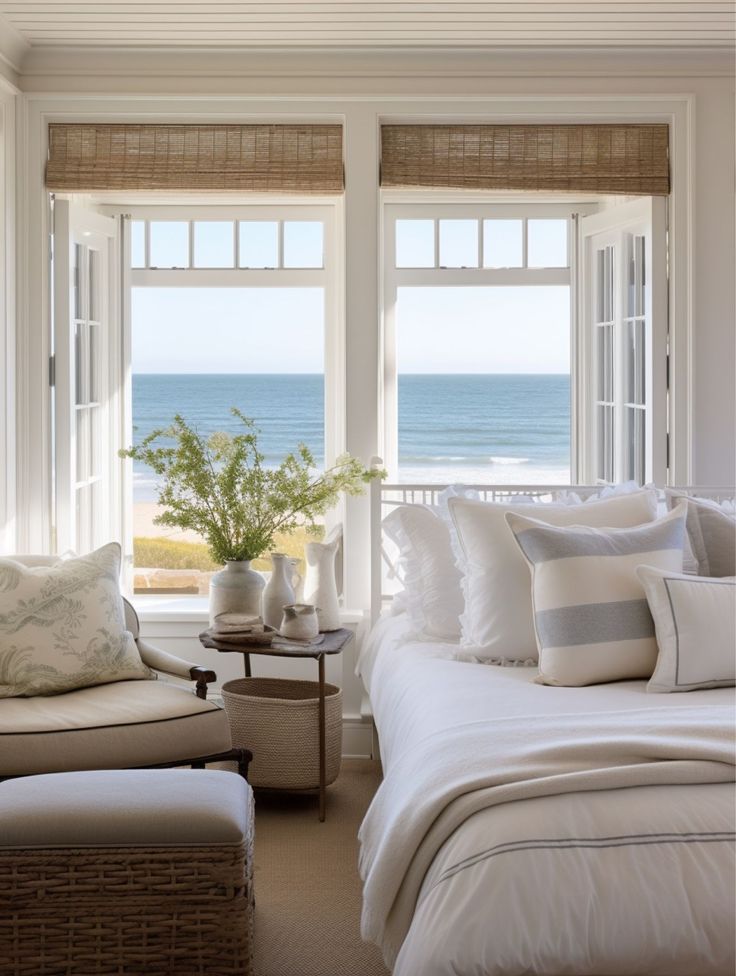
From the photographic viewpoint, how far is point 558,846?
1.78m

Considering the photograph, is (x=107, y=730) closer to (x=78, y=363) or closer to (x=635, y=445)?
(x=78, y=363)

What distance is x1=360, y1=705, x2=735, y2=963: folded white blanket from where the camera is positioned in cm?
190

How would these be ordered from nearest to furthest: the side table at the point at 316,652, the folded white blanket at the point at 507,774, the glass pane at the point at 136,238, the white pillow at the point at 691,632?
the folded white blanket at the point at 507,774 < the white pillow at the point at 691,632 < the side table at the point at 316,652 < the glass pane at the point at 136,238

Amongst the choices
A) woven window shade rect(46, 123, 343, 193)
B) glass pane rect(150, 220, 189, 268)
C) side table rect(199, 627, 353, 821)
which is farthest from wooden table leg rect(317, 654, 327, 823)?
glass pane rect(150, 220, 189, 268)

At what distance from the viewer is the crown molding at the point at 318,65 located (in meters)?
3.99

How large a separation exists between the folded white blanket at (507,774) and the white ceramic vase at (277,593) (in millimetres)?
1603

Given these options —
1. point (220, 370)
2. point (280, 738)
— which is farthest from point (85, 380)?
point (220, 370)

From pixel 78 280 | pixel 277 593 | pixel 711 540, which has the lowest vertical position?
pixel 277 593

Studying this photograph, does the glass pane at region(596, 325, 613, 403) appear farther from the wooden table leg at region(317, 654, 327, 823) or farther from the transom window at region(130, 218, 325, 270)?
the transom window at region(130, 218, 325, 270)

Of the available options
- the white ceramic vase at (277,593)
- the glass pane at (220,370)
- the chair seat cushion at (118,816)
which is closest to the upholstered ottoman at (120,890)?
the chair seat cushion at (118,816)

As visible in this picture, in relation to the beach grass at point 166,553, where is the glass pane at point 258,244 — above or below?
above

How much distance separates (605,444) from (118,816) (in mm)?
2925

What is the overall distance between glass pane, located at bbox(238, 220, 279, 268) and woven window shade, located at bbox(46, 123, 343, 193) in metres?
6.33

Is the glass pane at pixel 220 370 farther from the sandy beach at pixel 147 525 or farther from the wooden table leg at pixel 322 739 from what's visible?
the wooden table leg at pixel 322 739
